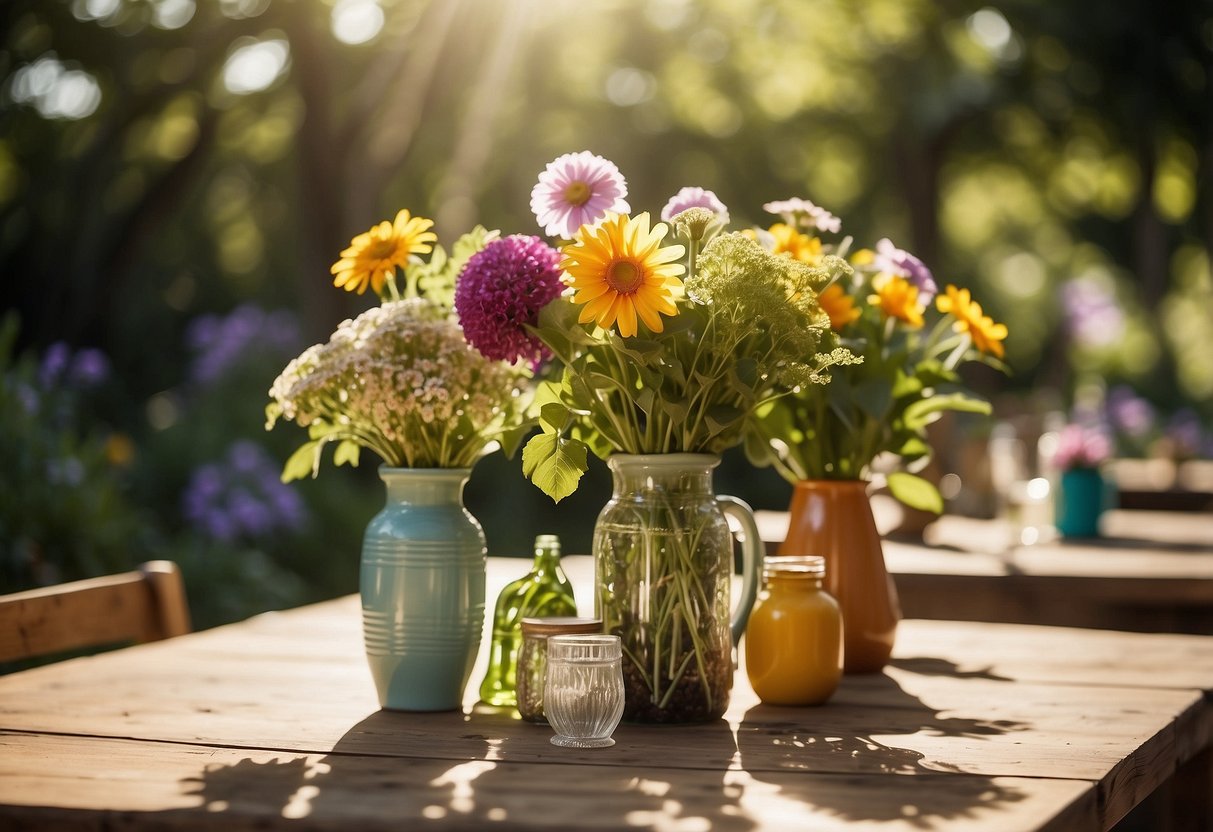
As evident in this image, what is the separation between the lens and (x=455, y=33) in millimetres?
7535

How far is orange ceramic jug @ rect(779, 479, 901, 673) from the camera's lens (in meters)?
1.99

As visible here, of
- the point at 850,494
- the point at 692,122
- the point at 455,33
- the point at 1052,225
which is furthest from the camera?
the point at 1052,225

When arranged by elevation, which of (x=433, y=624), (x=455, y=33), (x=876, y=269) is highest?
(x=455, y=33)

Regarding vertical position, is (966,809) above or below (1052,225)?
below

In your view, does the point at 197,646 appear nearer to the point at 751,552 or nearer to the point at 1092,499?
the point at 751,552

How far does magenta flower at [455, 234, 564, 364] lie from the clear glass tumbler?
321 millimetres

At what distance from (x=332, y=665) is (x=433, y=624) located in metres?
0.45

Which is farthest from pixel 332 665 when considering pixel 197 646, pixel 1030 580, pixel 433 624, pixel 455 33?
pixel 455 33

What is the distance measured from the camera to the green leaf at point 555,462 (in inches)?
61.9

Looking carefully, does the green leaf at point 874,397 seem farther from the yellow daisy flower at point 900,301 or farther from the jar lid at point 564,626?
the jar lid at point 564,626

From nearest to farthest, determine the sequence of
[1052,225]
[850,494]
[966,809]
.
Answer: [966,809]
[850,494]
[1052,225]

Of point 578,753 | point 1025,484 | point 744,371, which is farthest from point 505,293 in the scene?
point 1025,484

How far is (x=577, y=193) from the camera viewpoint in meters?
1.63

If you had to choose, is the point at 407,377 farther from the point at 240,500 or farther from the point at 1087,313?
the point at 1087,313
